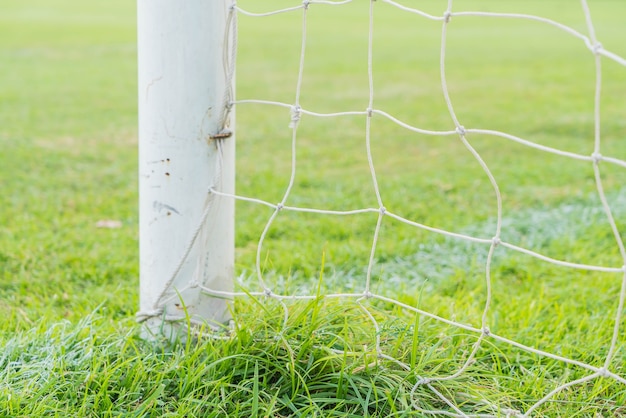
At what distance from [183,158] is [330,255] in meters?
1.40

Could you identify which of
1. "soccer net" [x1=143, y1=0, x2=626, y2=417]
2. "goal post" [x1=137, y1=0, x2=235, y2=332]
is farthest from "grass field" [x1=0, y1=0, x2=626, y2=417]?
"goal post" [x1=137, y1=0, x2=235, y2=332]

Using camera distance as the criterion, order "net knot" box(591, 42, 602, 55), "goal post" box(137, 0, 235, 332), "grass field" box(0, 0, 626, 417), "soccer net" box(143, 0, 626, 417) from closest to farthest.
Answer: "net knot" box(591, 42, 602, 55) < "soccer net" box(143, 0, 626, 417) < "grass field" box(0, 0, 626, 417) < "goal post" box(137, 0, 235, 332)

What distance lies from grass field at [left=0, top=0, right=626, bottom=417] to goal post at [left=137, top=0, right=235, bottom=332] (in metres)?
0.14

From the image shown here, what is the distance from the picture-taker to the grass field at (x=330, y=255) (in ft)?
6.10

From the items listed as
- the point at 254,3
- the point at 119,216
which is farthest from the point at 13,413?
the point at 254,3

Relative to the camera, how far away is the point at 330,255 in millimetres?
3328

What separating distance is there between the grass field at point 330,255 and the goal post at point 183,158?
14 centimetres

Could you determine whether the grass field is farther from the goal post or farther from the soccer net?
the goal post

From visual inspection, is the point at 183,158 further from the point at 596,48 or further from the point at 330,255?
the point at 330,255

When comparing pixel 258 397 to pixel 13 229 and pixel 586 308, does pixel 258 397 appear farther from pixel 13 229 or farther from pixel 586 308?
pixel 13 229

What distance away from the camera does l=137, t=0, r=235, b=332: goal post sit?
6.50 feet

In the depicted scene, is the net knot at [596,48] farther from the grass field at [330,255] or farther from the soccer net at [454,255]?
the grass field at [330,255]

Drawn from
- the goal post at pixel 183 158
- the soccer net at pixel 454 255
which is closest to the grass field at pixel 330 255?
the soccer net at pixel 454 255

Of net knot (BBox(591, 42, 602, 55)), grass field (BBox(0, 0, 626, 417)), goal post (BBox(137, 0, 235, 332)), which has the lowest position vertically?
grass field (BBox(0, 0, 626, 417))
